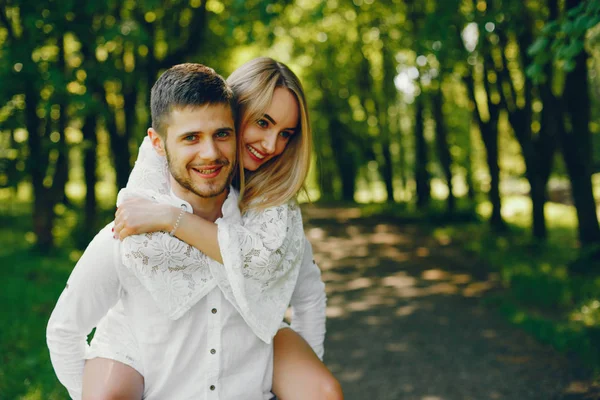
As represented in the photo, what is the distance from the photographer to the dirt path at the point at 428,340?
522 centimetres

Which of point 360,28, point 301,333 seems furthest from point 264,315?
point 360,28

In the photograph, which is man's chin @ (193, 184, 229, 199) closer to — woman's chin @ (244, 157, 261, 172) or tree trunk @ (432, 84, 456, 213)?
woman's chin @ (244, 157, 261, 172)

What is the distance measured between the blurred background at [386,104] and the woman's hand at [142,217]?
285cm

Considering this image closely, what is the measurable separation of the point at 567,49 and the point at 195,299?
2.97m

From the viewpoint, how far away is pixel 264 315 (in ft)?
7.97

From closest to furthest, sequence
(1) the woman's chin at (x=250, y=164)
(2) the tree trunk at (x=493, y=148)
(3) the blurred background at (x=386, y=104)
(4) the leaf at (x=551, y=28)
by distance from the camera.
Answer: (1) the woman's chin at (x=250, y=164) < (4) the leaf at (x=551, y=28) < (3) the blurred background at (x=386, y=104) < (2) the tree trunk at (x=493, y=148)

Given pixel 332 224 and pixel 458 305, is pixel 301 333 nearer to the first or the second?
pixel 458 305

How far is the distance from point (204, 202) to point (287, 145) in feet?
1.70

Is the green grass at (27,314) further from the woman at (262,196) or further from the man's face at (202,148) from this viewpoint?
the man's face at (202,148)

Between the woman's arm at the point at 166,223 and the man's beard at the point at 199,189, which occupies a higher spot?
the man's beard at the point at 199,189

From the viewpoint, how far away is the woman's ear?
2453 mm

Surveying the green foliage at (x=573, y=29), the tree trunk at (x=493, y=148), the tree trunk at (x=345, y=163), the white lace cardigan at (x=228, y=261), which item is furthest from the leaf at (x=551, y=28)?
the tree trunk at (x=345, y=163)

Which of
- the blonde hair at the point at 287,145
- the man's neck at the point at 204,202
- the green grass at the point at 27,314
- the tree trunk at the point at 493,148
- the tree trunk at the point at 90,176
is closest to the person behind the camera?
the man's neck at the point at 204,202

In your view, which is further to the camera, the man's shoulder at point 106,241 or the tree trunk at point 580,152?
the tree trunk at point 580,152
